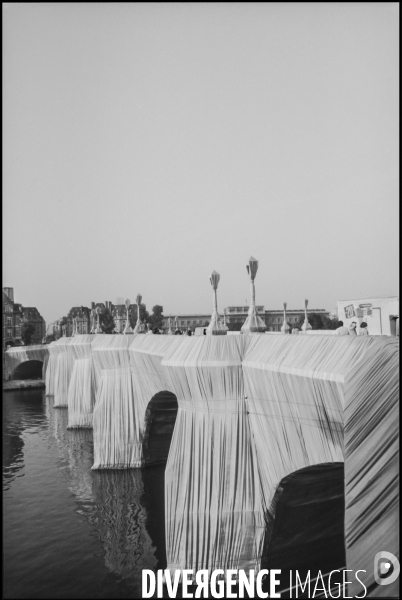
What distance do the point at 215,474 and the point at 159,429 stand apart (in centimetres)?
1432

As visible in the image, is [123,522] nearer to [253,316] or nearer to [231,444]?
[231,444]

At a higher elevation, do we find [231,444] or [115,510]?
[231,444]

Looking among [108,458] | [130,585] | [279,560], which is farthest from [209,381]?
[108,458]

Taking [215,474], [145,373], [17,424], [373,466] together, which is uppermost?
[373,466]

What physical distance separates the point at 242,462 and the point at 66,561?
8.02 m

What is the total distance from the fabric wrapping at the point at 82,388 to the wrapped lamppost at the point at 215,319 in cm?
2222

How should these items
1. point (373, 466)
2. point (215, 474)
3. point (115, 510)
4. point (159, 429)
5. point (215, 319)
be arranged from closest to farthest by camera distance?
1. point (373, 466)
2. point (215, 474)
3. point (215, 319)
4. point (115, 510)
5. point (159, 429)

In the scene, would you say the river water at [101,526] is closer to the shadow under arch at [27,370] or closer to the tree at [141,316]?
the shadow under arch at [27,370]

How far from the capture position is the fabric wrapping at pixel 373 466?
809 centimetres

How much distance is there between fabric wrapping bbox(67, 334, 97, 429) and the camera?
128 feet

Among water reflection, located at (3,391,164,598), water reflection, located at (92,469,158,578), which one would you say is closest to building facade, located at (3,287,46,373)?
water reflection, located at (3,391,164,598)

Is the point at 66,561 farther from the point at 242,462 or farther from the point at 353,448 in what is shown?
the point at 353,448

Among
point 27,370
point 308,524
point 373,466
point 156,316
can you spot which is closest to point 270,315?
point 156,316

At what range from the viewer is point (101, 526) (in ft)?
73.3
